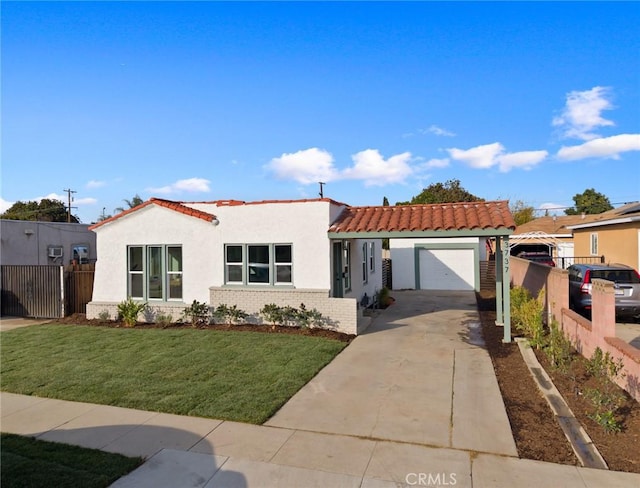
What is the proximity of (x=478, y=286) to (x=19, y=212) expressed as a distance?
195 feet

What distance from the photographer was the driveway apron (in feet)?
17.8

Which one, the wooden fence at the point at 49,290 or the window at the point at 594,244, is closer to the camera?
the wooden fence at the point at 49,290

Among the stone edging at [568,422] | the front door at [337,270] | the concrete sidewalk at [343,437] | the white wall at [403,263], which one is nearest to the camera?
the concrete sidewalk at [343,437]

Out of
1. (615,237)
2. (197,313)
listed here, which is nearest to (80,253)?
(197,313)

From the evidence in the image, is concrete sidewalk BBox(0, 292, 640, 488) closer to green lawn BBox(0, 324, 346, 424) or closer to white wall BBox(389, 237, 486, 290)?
green lawn BBox(0, 324, 346, 424)

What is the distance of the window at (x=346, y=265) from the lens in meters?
13.6

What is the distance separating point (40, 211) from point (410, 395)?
63.0 m

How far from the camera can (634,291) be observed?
37.7 ft

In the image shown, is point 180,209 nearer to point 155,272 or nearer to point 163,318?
point 155,272

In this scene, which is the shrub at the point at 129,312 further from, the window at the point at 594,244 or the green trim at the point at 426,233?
the window at the point at 594,244

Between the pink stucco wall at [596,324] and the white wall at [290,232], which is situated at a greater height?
the white wall at [290,232]

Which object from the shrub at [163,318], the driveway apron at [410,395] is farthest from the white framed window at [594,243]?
the shrub at [163,318]

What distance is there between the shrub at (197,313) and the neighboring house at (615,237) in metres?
15.4

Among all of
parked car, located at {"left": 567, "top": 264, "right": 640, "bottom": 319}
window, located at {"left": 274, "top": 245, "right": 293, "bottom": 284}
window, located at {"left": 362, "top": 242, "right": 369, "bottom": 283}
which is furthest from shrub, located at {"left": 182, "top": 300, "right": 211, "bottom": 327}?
parked car, located at {"left": 567, "top": 264, "right": 640, "bottom": 319}
